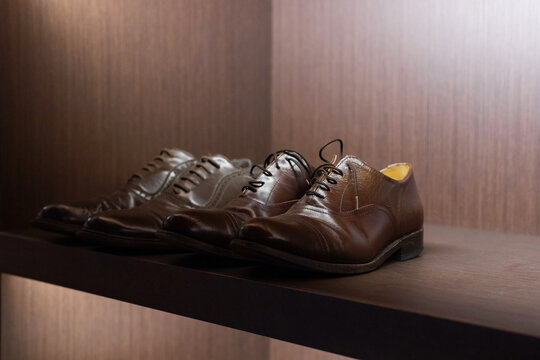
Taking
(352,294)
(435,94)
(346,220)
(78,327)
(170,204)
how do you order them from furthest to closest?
1. (435,94)
2. (78,327)
3. (170,204)
4. (346,220)
5. (352,294)

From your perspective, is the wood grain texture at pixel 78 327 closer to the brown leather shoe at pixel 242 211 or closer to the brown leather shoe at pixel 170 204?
the brown leather shoe at pixel 170 204

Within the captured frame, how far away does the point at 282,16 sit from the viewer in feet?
6.36

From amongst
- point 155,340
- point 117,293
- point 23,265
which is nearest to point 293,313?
point 117,293

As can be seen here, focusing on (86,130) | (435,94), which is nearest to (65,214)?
(86,130)

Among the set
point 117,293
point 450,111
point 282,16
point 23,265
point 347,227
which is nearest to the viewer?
point 347,227

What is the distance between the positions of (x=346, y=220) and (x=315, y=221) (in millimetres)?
52

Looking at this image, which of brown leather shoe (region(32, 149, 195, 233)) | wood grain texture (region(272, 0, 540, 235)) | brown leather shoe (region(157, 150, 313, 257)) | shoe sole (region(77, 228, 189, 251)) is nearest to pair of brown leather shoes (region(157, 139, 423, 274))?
brown leather shoe (region(157, 150, 313, 257))

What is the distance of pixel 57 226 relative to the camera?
116 centimetres

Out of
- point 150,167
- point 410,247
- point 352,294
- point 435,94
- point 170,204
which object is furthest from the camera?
point 435,94

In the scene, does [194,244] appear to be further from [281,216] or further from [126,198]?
[126,198]

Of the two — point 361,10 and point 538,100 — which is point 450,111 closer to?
point 538,100

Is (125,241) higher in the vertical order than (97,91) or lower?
lower

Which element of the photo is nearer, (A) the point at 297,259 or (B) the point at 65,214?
(A) the point at 297,259

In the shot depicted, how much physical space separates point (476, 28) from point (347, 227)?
862mm
